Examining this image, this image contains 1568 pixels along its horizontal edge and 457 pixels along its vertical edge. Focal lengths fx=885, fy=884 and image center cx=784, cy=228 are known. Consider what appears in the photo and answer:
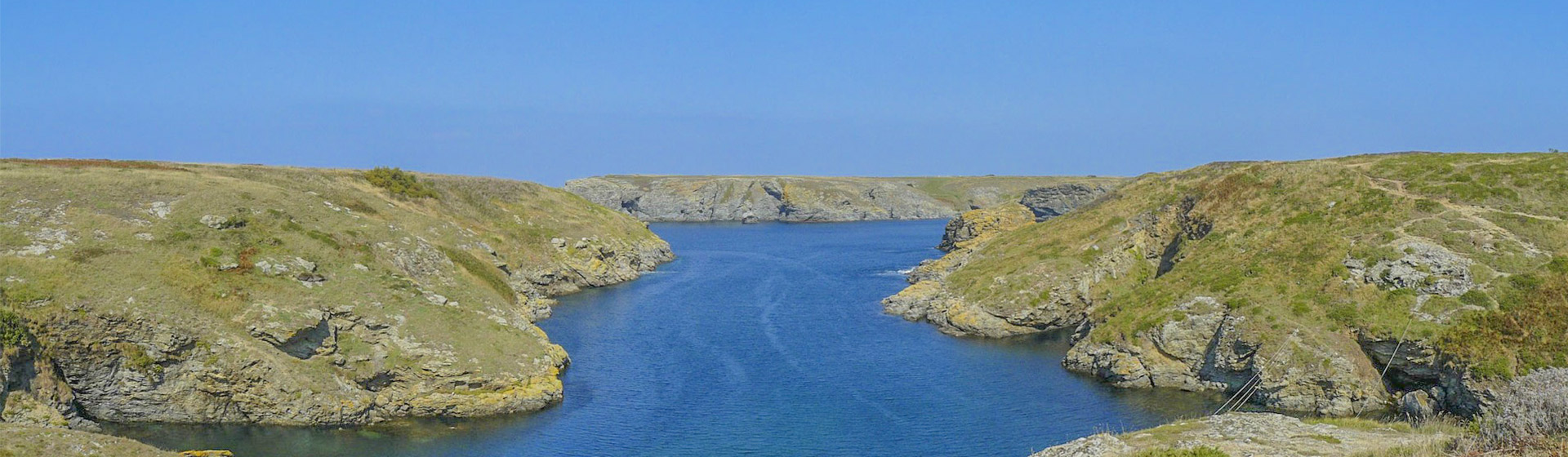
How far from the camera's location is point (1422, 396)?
45094 mm

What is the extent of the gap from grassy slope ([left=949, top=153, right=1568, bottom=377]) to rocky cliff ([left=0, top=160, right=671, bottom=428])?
42839 millimetres

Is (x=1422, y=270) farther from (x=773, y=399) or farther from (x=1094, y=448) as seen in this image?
(x=773, y=399)

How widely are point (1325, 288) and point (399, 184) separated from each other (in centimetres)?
9509

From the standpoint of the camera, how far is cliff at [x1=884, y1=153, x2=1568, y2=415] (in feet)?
153

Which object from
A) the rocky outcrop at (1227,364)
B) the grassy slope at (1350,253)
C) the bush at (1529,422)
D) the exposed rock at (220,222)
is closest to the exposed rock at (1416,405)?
the rocky outcrop at (1227,364)

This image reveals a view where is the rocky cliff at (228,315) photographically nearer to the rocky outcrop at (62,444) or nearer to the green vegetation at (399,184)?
the rocky outcrop at (62,444)

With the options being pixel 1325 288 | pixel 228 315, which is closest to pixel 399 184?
pixel 228 315

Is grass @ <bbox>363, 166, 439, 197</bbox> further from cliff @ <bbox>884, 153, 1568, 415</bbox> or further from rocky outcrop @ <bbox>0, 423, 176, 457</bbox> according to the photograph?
rocky outcrop @ <bbox>0, 423, 176, 457</bbox>

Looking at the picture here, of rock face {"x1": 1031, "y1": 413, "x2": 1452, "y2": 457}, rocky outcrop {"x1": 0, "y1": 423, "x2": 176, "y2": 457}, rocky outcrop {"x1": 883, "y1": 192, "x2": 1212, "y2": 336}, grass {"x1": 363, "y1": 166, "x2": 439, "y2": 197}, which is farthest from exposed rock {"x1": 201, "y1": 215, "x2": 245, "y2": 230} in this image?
rocky outcrop {"x1": 883, "y1": 192, "x2": 1212, "y2": 336}

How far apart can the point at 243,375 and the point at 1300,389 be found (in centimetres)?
5704

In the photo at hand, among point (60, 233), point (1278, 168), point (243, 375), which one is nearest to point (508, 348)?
point (243, 375)

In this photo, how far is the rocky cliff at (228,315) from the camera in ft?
148

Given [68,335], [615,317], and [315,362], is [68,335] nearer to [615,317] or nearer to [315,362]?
[315,362]

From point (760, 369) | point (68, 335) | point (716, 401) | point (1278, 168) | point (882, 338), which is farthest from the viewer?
point (1278, 168)
